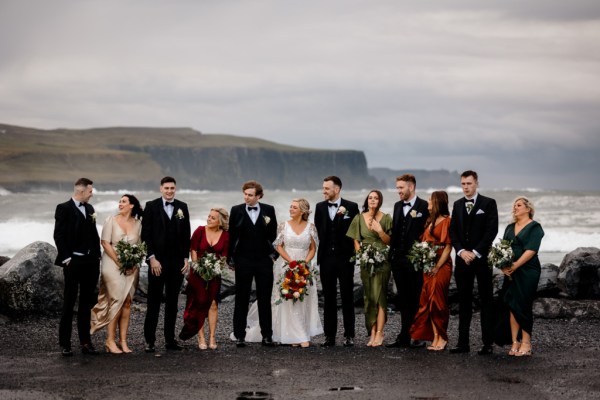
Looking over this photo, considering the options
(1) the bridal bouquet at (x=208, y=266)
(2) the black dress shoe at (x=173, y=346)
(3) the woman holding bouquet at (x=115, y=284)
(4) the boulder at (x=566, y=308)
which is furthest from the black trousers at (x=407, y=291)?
(4) the boulder at (x=566, y=308)

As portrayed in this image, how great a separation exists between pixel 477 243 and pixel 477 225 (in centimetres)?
22

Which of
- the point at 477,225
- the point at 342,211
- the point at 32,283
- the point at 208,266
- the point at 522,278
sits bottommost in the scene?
the point at 32,283

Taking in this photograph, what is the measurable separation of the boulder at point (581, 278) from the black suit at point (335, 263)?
5.07m

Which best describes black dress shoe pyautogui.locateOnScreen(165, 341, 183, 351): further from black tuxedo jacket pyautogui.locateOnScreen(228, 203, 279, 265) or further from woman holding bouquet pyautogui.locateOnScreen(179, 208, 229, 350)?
black tuxedo jacket pyautogui.locateOnScreen(228, 203, 279, 265)

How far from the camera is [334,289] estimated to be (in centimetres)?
1135

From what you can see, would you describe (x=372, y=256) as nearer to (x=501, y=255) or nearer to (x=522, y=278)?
(x=501, y=255)

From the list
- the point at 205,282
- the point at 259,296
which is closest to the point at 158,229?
the point at 205,282

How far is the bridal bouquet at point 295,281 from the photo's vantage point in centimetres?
1125

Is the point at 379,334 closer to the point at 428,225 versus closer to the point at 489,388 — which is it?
the point at 428,225

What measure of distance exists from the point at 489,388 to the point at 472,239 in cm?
258

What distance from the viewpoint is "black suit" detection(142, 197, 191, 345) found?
10.8 meters

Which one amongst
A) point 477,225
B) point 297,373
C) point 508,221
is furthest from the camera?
point 508,221

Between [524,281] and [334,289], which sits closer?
[524,281]

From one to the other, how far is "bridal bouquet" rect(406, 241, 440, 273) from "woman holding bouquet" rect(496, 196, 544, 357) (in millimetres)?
898
